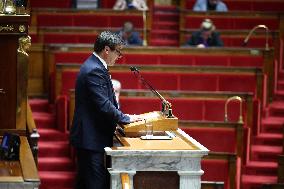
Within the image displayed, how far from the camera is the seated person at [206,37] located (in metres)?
3.28

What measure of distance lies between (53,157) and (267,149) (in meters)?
0.70

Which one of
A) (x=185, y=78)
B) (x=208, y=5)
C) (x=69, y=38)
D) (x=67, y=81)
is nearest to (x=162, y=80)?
(x=185, y=78)

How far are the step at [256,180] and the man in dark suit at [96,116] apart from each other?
1.05 metres

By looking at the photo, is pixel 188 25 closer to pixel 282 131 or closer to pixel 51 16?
pixel 51 16

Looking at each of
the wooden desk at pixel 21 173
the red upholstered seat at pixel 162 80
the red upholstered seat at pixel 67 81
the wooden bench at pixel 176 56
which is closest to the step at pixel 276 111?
the wooden bench at pixel 176 56

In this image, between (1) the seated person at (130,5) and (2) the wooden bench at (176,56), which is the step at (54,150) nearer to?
(2) the wooden bench at (176,56)

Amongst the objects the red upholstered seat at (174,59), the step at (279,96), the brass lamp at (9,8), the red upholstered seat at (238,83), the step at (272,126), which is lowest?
the step at (272,126)

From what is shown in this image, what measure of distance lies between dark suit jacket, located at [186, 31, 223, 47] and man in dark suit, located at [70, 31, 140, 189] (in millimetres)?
1719

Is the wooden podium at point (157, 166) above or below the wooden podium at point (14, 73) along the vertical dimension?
below

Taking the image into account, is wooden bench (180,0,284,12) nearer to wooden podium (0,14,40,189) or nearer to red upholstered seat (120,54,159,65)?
red upholstered seat (120,54,159,65)

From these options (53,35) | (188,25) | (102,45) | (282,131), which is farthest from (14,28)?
(188,25)

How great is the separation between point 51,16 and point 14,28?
1.78 metres

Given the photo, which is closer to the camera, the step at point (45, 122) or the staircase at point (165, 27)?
the step at point (45, 122)

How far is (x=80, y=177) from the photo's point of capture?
5.27ft
